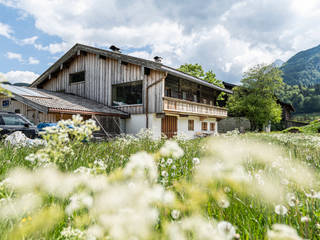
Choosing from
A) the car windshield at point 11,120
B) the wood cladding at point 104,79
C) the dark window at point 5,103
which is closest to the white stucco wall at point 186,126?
the wood cladding at point 104,79

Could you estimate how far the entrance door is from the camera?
59.6 feet

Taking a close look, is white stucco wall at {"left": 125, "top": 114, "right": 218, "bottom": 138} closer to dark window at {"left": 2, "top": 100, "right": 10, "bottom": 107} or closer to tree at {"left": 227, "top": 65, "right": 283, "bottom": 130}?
dark window at {"left": 2, "top": 100, "right": 10, "bottom": 107}

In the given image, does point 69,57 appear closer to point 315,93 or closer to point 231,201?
point 231,201

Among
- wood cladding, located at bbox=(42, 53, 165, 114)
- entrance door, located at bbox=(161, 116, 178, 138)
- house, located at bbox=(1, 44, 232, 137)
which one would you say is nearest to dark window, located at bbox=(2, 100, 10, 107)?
house, located at bbox=(1, 44, 232, 137)

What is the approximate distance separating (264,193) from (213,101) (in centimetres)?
2666

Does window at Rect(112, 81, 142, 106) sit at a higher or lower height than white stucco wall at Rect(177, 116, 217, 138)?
higher

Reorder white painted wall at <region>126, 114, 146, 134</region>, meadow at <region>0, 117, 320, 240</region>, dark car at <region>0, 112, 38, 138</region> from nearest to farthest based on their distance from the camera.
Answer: meadow at <region>0, 117, 320, 240</region>
dark car at <region>0, 112, 38, 138</region>
white painted wall at <region>126, 114, 146, 134</region>

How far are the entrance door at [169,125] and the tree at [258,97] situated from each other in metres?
16.8

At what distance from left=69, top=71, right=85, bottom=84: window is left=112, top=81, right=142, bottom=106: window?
4.11m

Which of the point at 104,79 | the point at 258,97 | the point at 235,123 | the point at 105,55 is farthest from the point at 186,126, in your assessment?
the point at 258,97

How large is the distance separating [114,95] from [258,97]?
902 inches

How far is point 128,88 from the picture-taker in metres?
19.6

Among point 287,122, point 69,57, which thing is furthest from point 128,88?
point 287,122

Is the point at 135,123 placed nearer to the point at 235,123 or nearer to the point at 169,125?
the point at 169,125
